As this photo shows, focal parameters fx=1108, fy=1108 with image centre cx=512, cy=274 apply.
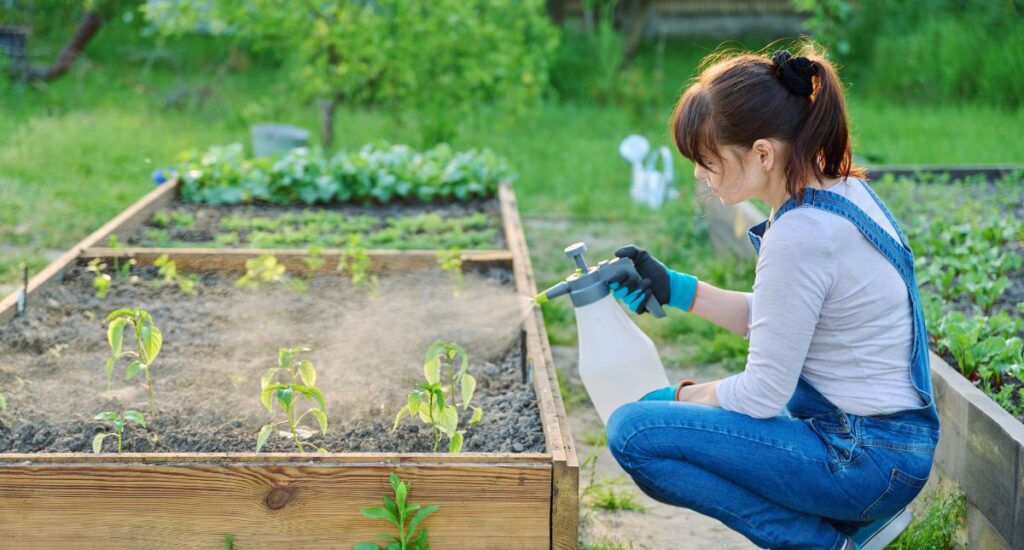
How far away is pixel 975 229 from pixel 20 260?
442cm

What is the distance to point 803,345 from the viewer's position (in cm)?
214

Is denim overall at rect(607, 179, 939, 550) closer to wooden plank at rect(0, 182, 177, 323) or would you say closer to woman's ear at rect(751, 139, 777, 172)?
woman's ear at rect(751, 139, 777, 172)

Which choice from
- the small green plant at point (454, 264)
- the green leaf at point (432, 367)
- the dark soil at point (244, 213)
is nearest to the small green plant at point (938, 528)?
the green leaf at point (432, 367)

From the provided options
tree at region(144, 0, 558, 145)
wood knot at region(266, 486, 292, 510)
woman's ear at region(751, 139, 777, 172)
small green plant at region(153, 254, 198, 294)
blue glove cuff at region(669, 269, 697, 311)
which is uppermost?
tree at region(144, 0, 558, 145)

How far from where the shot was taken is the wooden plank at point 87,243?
143 inches

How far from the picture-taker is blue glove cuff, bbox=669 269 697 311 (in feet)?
8.27

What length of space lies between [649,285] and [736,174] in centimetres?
35

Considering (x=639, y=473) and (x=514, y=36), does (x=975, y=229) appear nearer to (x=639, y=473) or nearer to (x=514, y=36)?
(x=639, y=473)

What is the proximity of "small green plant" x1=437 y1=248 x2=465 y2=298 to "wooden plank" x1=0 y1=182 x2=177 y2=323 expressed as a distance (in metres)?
1.38

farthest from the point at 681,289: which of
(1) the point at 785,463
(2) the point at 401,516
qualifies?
(2) the point at 401,516

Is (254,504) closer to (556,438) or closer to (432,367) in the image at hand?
(432,367)

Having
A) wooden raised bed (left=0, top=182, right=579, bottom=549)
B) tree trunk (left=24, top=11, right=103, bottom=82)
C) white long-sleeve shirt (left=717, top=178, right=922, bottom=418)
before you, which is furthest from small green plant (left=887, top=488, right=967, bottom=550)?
tree trunk (left=24, top=11, right=103, bottom=82)

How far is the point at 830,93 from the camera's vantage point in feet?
7.10

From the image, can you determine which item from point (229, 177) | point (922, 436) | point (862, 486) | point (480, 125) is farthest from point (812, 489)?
point (480, 125)
